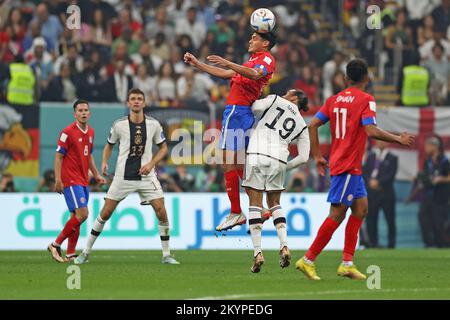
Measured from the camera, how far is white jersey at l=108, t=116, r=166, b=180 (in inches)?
687

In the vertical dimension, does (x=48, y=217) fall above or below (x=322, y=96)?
below

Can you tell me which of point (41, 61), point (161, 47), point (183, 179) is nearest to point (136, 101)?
point (183, 179)

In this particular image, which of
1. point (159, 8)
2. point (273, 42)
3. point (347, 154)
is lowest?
point (347, 154)

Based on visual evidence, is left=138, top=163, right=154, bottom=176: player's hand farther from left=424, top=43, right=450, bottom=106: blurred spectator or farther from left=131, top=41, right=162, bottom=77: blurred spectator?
left=424, top=43, right=450, bottom=106: blurred spectator

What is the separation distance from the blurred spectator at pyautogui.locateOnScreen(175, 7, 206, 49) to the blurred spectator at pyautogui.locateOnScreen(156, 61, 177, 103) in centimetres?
235

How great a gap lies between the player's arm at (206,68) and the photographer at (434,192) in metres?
11.8

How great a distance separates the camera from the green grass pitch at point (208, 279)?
39.7ft

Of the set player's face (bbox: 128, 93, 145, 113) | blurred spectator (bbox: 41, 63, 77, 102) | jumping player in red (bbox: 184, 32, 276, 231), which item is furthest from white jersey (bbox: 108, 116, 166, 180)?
blurred spectator (bbox: 41, 63, 77, 102)

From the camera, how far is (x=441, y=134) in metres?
25.8

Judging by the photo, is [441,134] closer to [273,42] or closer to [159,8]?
[159,8]

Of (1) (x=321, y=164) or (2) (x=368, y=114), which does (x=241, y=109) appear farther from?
(2) (x=368, y=114)

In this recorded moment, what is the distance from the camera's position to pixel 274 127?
14.6 metres
